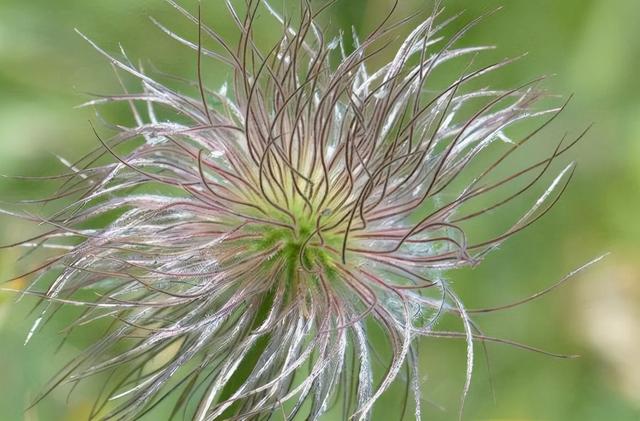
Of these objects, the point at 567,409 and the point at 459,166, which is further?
the point at 567,409


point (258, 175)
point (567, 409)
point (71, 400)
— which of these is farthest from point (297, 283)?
point (567, 409)

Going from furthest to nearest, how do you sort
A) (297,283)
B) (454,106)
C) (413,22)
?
(413,22) → (454,106) → (297,283)

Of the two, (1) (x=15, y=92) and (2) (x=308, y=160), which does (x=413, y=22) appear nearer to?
(2) (x=308, y=160)

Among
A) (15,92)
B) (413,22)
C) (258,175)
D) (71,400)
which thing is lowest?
(71,400)

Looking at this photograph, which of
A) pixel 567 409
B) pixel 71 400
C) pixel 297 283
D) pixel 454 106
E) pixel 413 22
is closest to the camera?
pixel 297 283

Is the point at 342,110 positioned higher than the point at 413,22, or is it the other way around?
the point at 413,22

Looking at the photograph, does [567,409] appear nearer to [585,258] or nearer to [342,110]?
[585,258]
